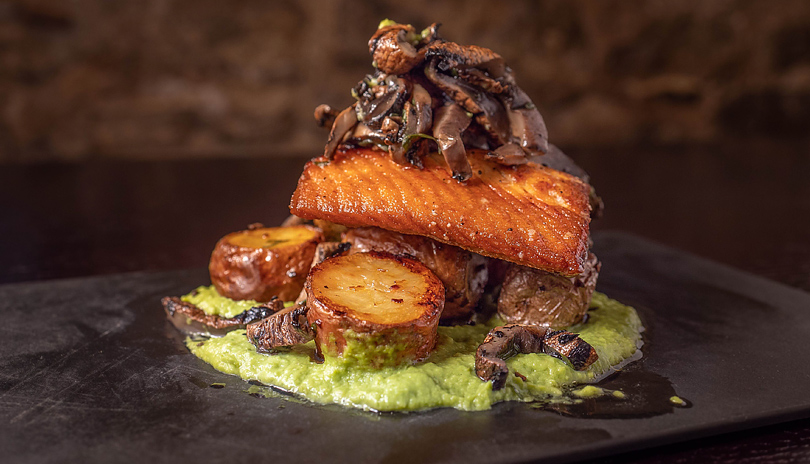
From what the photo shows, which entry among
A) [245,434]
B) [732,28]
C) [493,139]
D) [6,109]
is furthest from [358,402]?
[732,28]

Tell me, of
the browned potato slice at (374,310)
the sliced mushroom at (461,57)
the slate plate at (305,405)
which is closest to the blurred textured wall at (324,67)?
the slate plate at (305,405)

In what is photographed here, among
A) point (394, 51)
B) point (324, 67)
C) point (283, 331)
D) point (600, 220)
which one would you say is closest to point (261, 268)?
point (283, 331)

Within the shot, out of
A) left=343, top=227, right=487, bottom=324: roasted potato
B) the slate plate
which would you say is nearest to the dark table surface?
the slate plate

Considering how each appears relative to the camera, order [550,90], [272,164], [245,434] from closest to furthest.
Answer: [245,434]
[272,164]
[550,90]

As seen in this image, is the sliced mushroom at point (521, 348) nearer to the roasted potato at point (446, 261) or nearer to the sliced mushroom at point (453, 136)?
the roasted potato at point (446, 261)

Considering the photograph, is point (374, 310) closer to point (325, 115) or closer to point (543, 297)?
point (543, 297)

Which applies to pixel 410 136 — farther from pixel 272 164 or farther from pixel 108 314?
pixel 272 164
